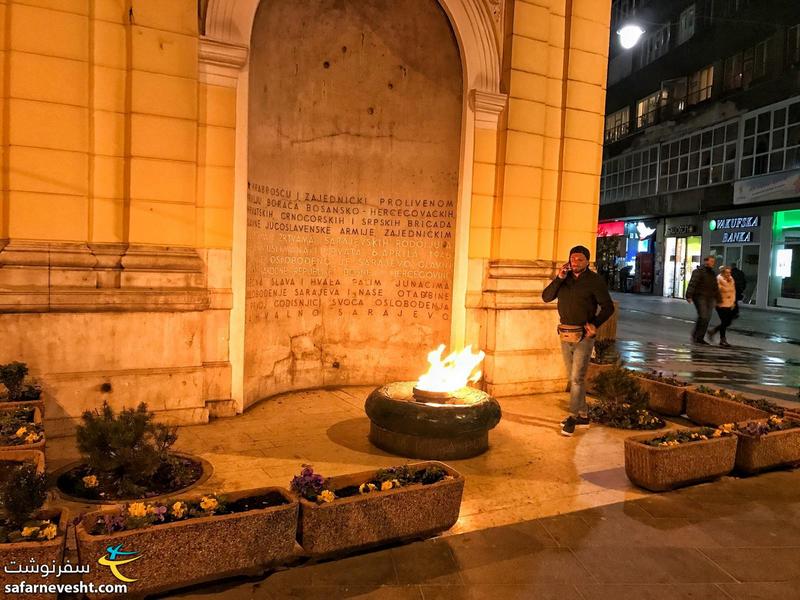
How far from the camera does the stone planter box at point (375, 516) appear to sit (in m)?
4.08

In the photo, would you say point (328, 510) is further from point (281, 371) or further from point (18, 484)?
point (281, 371)

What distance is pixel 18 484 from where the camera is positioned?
11.5ft

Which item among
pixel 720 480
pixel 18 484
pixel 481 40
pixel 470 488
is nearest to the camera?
pixel 18 484

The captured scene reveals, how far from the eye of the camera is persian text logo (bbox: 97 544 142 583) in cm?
345

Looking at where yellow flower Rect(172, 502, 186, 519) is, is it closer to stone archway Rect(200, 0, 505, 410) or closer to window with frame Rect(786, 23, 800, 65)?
stone archway Rect(200, 0, 505, 410)

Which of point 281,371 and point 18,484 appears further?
point 281,371

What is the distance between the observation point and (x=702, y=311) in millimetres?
16234

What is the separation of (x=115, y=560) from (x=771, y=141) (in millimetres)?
30581

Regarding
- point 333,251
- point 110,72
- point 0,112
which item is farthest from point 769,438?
point 0,112

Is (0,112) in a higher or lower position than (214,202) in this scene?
higher

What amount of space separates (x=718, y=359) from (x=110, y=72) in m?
13.0

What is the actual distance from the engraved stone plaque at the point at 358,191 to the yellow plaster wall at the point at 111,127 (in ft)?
4.32

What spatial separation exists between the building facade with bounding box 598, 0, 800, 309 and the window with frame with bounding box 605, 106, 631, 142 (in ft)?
0.30

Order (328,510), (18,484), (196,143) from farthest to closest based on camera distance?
(196,143) → (328,510) → (18,484)
